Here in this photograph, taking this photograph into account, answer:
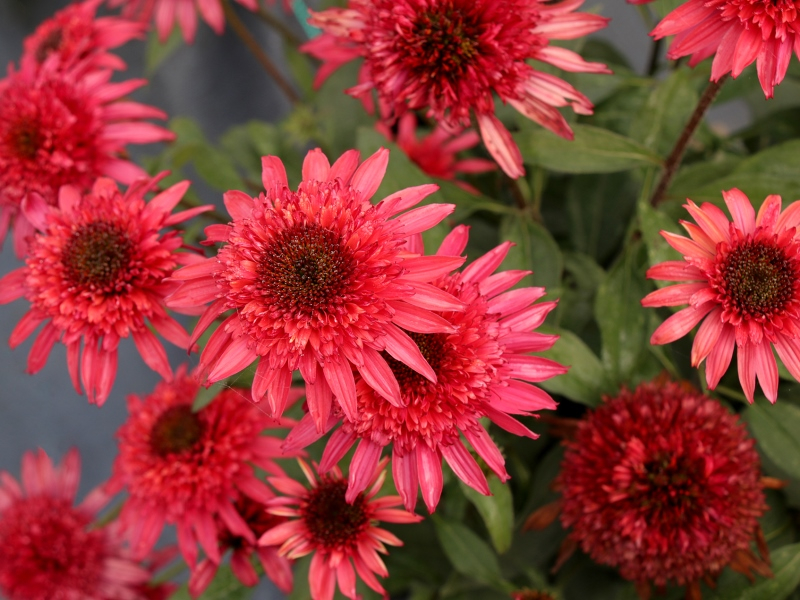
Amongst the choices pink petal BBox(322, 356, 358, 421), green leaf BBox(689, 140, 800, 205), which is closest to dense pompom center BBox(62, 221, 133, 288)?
pink petal BBox(322, 356, 358, 421)

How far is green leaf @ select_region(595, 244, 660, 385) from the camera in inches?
28.3

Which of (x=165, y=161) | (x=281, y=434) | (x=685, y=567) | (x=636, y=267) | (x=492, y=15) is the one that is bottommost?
(x=685, y=567)

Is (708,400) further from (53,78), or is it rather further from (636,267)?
(53,78)

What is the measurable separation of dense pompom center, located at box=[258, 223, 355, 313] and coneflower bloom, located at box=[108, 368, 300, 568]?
239 mm

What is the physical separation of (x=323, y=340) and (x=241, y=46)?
4.20 ft

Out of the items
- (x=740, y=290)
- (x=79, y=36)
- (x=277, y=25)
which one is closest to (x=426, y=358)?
(x=740, y=290)

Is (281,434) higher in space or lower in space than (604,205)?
lower

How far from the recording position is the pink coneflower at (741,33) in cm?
50

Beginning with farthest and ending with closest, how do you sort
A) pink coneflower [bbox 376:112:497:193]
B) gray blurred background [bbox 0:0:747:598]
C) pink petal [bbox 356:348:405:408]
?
gray blurred background [bbox 0:0:747:598], pink coneflower [bbox 376:112:497:193], pink petal [bbox 356:348:405:408]

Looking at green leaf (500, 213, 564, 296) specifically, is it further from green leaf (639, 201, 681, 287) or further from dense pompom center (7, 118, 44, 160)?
dense pompom center (7, 118, 44, 160)

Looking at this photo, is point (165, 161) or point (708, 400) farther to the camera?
point (165, 161)

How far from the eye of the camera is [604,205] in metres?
0.94

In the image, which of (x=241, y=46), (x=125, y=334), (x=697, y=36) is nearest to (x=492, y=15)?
(x=697, y=36)

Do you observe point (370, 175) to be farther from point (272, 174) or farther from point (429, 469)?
point (429, 469)
